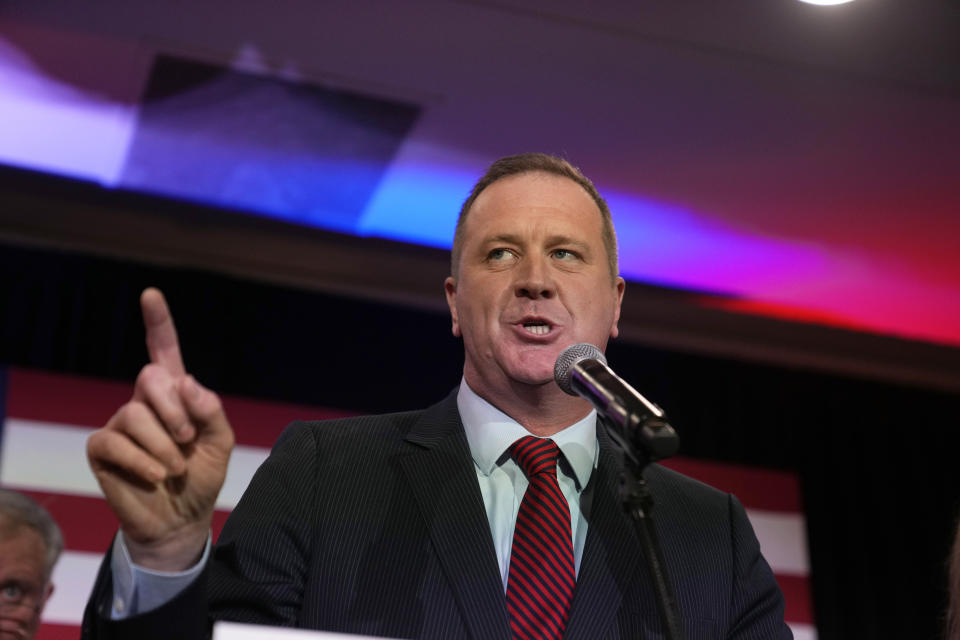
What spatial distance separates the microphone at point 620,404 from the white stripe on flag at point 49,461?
108 inches

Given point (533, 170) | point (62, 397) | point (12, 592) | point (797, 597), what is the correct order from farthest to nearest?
point (797, 597)
point (62, 397)
point (12, 592)
point (533, 170)

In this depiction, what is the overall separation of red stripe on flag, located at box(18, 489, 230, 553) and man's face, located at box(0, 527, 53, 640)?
1024 millimetres

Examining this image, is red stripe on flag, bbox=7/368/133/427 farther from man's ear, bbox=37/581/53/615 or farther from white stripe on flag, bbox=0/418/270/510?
man's ear, bbox=37/581/53/615

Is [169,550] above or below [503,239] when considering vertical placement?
below

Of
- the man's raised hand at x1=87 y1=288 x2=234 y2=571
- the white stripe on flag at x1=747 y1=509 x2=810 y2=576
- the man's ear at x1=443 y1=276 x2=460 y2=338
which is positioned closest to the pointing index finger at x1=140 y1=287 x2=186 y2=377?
the man's raised hand at x1=87 y1=288 x2=234 y2=571

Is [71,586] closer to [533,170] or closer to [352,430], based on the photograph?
[352,430]

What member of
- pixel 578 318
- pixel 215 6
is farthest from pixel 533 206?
pixel 215 6

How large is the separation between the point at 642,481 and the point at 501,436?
0.49 meters

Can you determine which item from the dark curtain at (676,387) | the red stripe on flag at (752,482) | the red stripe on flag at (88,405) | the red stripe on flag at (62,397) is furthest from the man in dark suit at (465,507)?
the red stripe on flag at (752,482)

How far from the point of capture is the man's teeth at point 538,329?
154 cm

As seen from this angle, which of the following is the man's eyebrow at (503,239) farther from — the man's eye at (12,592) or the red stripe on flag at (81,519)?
the red stripe on flag at (81,519)

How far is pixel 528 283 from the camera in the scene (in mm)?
1560

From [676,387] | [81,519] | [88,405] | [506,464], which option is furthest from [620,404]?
[676,387]

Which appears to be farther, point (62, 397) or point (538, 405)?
point (62, 397)
